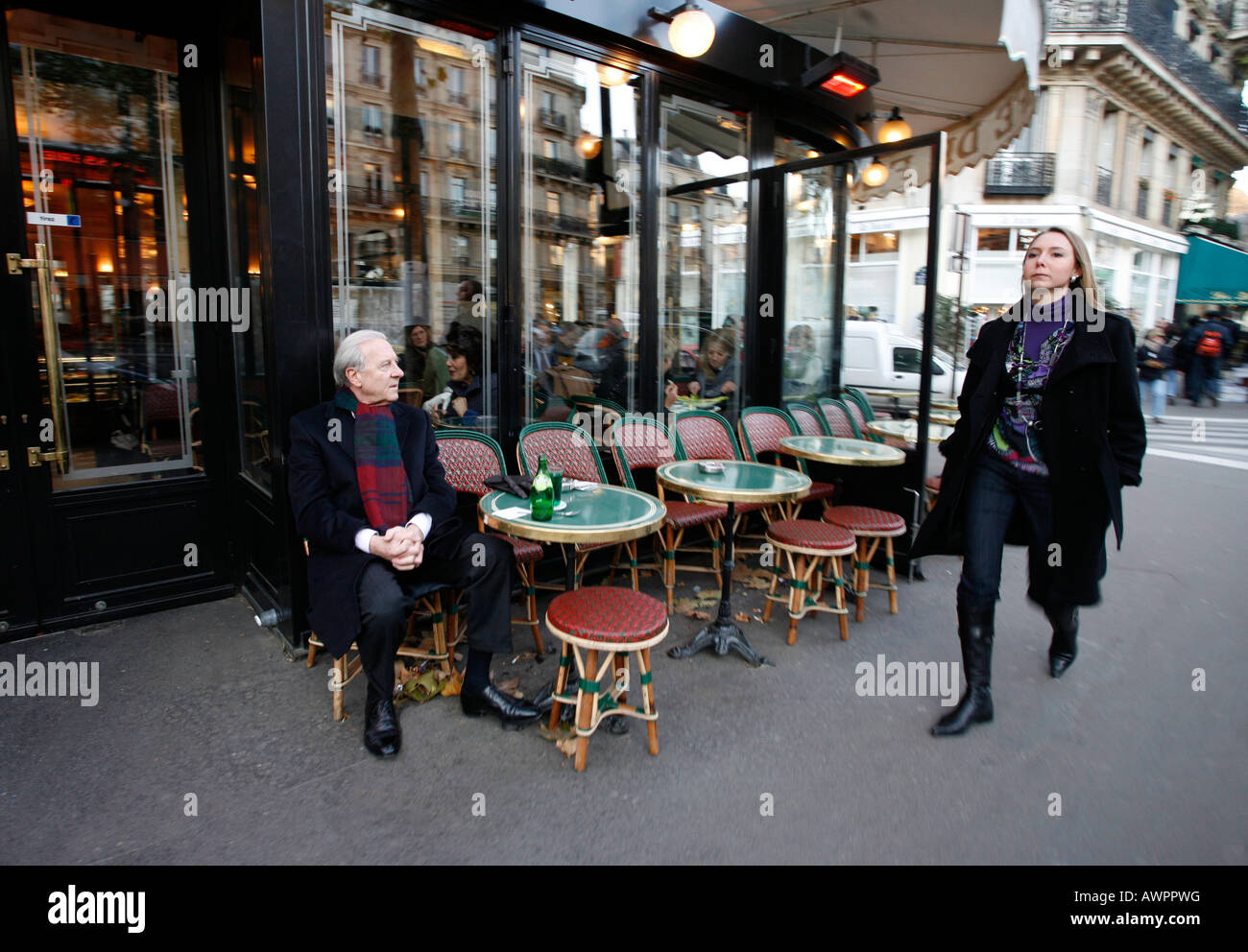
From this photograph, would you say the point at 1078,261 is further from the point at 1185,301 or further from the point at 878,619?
the point at 1185,301

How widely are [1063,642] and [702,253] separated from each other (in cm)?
385

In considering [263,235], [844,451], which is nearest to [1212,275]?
[844,451]

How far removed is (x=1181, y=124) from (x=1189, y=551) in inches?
951

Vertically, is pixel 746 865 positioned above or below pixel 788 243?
below

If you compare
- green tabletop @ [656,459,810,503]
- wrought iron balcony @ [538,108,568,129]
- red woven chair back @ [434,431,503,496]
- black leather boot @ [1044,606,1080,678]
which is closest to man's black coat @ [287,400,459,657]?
red woven chair back @ [434,431,503,496]

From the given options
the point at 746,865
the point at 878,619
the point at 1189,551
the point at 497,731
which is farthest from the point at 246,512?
the point at 1189,551

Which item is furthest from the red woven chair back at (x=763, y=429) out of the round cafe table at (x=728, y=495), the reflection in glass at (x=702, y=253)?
the round cafe table at (x=728, y=495)

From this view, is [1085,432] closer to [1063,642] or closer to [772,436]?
[1063,642]

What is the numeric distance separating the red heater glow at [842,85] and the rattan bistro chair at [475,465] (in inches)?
163

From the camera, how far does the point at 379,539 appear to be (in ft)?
9.73

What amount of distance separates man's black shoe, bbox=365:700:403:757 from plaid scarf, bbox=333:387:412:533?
0.73 m

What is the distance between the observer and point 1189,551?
6109mm
